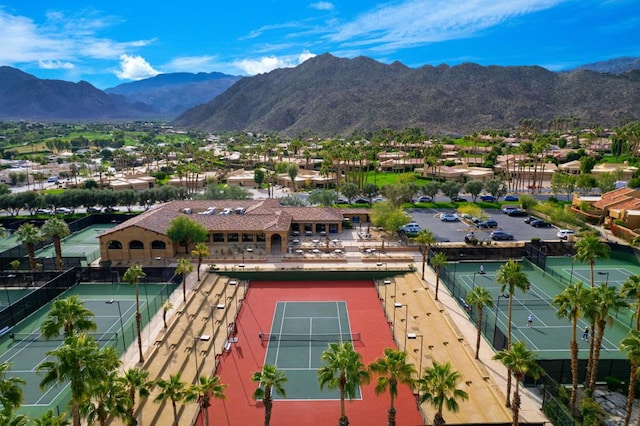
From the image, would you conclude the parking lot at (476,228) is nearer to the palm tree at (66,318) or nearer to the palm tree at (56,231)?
the palm tree at (56,231)

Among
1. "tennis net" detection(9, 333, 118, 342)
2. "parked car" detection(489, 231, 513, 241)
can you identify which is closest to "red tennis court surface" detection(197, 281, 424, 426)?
"tennis net" detection(9, 333, 118, 342)

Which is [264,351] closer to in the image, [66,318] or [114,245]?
[66,318]

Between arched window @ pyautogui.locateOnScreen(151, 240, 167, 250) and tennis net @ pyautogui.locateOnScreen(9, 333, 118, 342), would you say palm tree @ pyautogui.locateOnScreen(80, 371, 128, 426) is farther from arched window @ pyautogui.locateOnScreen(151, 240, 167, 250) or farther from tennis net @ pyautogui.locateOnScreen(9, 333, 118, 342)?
arched window @ pyautogui.locateOnScreen(151, 240, 167, 250)

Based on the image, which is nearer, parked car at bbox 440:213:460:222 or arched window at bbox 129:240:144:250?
arched window at bbox 129:240:144:250

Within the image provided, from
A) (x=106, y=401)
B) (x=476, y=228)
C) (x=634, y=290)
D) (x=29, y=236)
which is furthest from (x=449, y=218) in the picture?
(x=106, y=401)

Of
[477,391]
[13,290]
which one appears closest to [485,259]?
[477,391]

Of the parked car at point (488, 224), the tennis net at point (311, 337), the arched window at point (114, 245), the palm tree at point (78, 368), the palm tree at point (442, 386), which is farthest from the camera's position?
the parked car at point (488, 224)

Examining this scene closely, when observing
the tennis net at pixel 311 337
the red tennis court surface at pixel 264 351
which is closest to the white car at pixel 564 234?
the red tennis court surface at pixel 264 351
